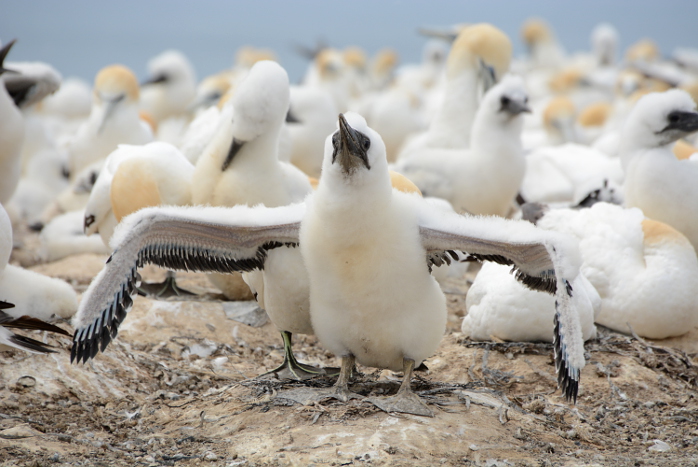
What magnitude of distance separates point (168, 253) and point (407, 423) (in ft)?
4.37

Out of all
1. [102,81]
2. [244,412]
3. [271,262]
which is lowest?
[244,412]

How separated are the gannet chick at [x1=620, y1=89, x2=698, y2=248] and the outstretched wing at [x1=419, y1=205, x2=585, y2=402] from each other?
112 inches

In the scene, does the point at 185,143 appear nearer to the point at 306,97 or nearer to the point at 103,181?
the point at 103,181

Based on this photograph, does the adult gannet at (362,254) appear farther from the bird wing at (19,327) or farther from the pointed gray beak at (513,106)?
the pointed gray beak at (513,106)

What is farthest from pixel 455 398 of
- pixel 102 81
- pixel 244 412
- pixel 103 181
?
pixel 102 81

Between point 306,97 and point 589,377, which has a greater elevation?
point 306,97

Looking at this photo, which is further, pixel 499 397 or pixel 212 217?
pixel 499 397

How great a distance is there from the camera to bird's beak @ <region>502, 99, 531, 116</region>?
7.01 metres

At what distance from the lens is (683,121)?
6168 millimetres

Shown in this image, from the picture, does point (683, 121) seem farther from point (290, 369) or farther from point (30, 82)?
point (30, 82)

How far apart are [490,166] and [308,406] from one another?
3.88m

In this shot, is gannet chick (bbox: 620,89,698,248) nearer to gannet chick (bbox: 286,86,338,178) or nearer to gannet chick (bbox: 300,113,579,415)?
gannet chick (bbox: 300,113,579,415)

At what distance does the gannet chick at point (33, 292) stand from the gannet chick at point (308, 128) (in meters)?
4.70

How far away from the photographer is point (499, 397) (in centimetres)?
405
